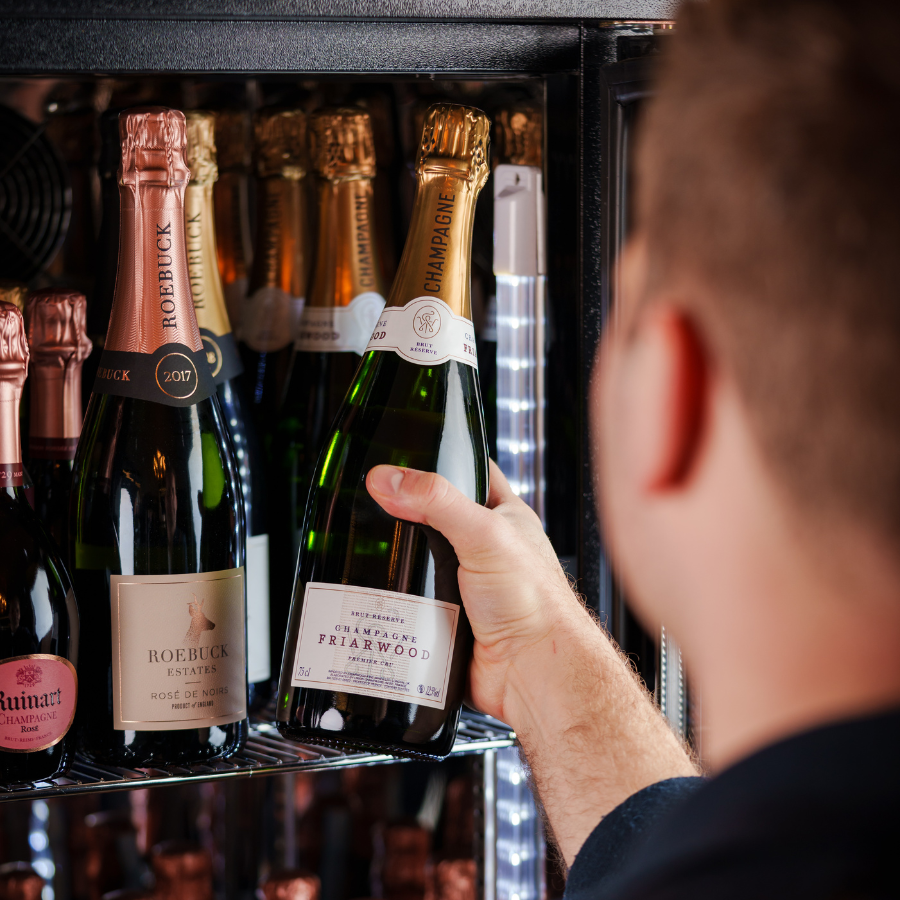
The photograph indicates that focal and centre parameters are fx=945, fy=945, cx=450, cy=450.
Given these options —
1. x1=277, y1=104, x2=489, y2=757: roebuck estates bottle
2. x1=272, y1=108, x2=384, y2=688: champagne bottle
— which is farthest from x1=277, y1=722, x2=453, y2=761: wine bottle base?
x1=272, y1=108, x2=384, y2=688: champagne bottle

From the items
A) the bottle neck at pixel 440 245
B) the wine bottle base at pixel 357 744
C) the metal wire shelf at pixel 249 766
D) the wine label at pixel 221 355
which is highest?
the bottle neck at pixel 440 245

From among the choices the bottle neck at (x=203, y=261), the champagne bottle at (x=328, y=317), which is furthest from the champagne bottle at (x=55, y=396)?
the champagne bottle at (x=328, y=317)

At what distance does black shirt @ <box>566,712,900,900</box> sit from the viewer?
0.78 feet

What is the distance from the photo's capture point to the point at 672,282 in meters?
0.31

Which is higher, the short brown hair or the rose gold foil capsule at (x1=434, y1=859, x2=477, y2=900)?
the short brown hair

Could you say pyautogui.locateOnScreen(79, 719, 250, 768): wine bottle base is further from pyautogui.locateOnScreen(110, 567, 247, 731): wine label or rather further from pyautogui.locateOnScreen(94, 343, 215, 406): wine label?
pyautogui.locateOnScreen(94, 343, 215, 406): wine label

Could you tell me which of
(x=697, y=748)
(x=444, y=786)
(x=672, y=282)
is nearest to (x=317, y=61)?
(x=672, y=282)

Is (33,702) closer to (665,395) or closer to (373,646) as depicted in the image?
(373,646)

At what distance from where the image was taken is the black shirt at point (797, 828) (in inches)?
9.4

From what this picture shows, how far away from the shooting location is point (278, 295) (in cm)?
98

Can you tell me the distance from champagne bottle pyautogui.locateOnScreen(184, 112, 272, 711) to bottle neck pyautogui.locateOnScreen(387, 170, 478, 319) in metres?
0.18

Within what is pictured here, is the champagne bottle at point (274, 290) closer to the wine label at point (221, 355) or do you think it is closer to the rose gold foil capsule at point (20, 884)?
the wine label at point (221, 355)

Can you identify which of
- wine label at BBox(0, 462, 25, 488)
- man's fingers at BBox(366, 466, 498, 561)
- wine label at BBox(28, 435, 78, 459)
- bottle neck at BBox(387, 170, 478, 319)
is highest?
bottle neck at BBox(387, 170, 478, 319)

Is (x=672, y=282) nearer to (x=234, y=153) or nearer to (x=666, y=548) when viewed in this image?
(x=666, y=548)
